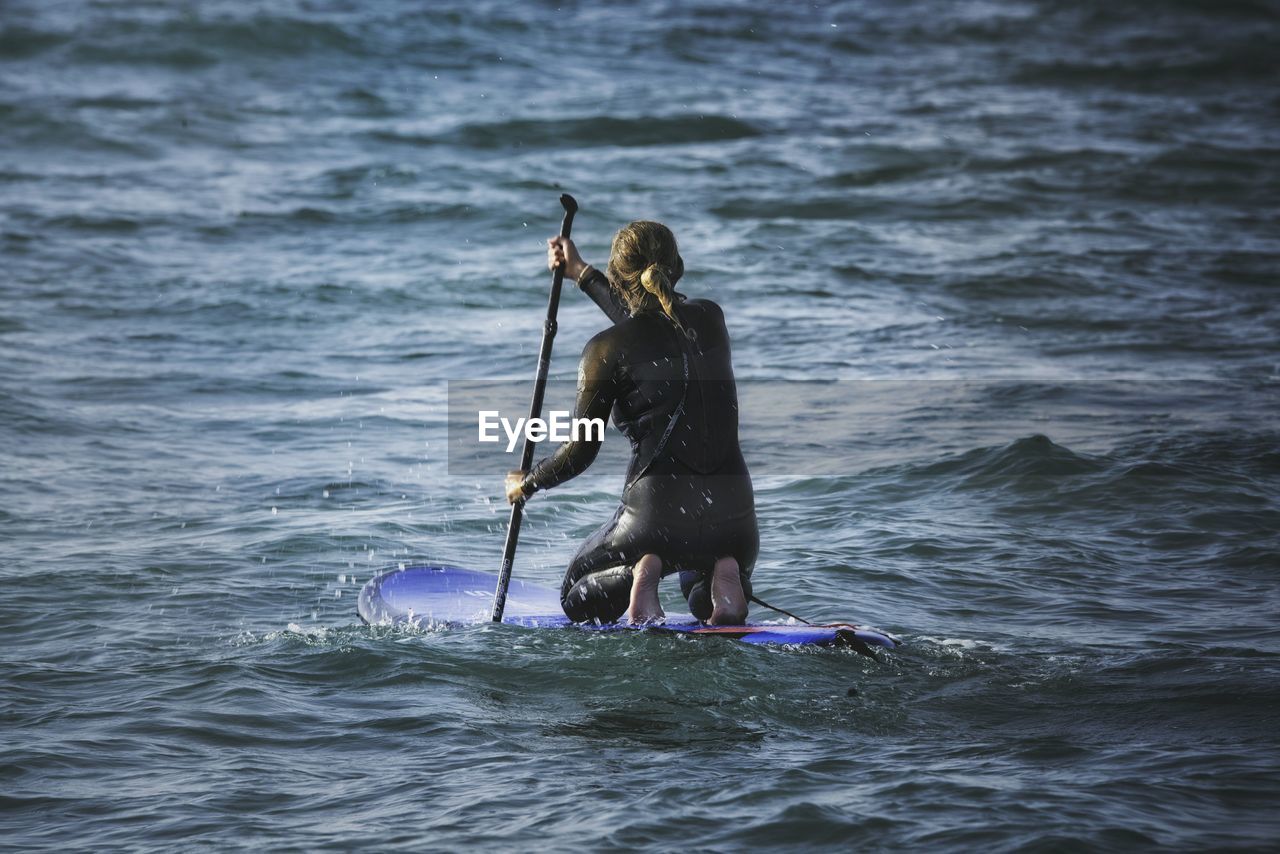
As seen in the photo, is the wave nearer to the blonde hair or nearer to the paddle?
the paddle

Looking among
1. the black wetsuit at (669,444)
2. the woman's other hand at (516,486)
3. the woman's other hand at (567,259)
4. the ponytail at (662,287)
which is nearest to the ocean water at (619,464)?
the black wetsuit at (669,444)

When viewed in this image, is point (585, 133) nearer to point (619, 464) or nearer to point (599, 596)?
point (619, 464)

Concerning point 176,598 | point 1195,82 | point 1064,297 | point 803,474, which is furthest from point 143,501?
point 1195,82

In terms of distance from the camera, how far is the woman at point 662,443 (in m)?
5.76

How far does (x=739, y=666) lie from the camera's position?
6.09 m

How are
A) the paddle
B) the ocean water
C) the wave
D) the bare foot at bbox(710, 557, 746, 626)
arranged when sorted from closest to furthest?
the ocean water
the bare foot at bbox(710, 557, 746, 626)
the paddle
the wave

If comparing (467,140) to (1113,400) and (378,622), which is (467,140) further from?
(378,622)

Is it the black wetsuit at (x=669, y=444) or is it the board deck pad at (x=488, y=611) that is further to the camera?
the board deck pad at (x=488, y=611)

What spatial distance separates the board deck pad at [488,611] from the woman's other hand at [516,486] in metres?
0.60

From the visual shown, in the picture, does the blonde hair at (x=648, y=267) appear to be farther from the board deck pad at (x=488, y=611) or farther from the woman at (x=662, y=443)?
the board deck pad at (x=488, y=611)

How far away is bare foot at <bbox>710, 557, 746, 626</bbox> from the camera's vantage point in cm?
605

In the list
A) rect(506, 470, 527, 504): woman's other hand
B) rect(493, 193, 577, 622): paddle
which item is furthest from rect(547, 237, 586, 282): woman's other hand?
rect(506, 470, 527, 504): woman's other hand

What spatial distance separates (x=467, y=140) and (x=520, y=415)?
515 inches

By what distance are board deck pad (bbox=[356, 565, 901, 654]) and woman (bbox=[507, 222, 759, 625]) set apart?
0.16 m
